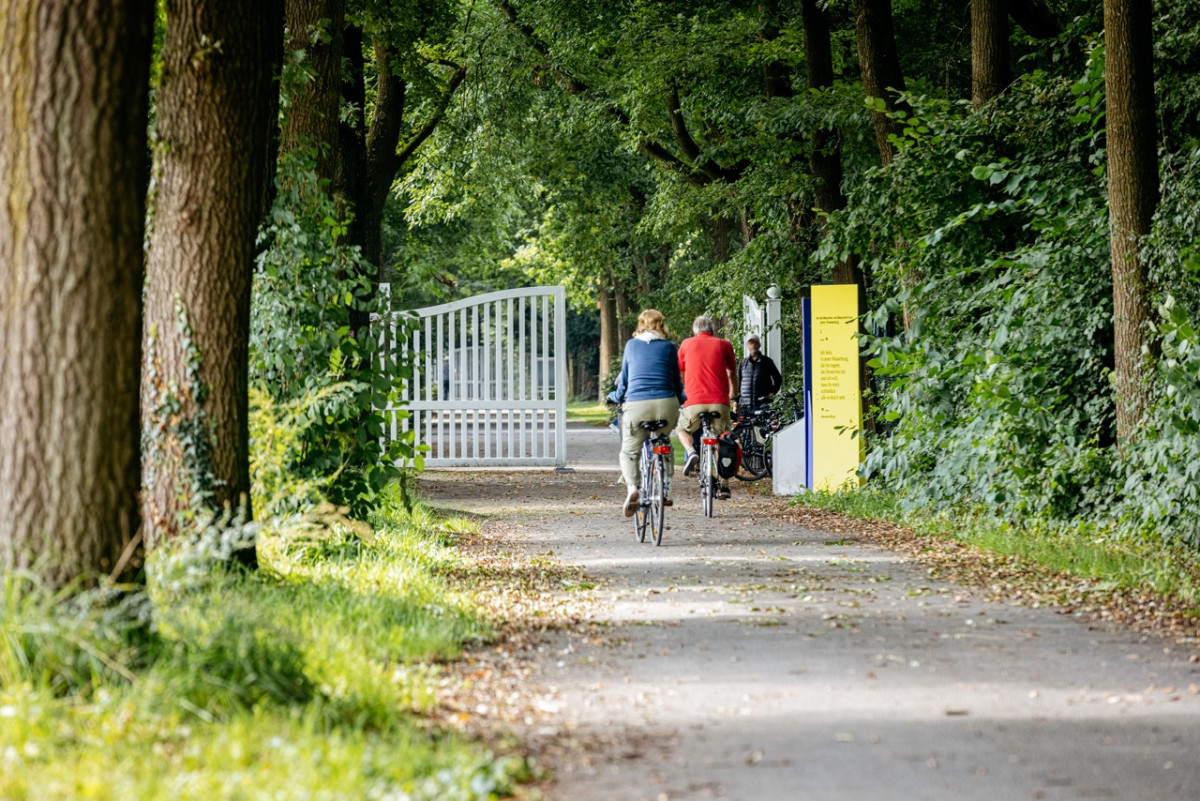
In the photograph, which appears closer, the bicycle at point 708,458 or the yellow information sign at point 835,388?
the bicycle at point 708,458

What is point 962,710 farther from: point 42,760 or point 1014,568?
point 1014,568

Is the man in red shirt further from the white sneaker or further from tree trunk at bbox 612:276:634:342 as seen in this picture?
tree trunk at bbox 612:276:634:342

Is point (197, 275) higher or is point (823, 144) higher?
point (823, 144)

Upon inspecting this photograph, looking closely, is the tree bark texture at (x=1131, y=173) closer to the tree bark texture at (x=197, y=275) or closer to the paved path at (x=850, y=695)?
the paved path at (x=850, y=695)

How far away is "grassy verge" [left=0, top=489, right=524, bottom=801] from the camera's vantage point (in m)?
4.26

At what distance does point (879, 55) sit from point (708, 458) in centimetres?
535

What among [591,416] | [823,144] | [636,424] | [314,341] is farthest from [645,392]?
[591,416]

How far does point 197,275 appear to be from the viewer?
8.31 m

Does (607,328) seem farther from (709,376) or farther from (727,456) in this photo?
(709,376)

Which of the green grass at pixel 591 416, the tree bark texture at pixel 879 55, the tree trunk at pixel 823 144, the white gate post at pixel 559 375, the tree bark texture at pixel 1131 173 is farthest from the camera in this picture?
the green grass at pixel 591 416

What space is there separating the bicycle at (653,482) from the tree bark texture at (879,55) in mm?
5073

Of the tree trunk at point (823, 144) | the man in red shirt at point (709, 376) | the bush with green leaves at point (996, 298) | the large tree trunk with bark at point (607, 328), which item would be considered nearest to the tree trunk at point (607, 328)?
the large tree trunk with bark at point (607, 328)

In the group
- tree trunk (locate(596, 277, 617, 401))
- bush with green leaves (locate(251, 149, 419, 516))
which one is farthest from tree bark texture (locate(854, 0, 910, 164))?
tree trunk (locate(596, 277, 617, 401))

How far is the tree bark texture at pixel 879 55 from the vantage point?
16278mm
